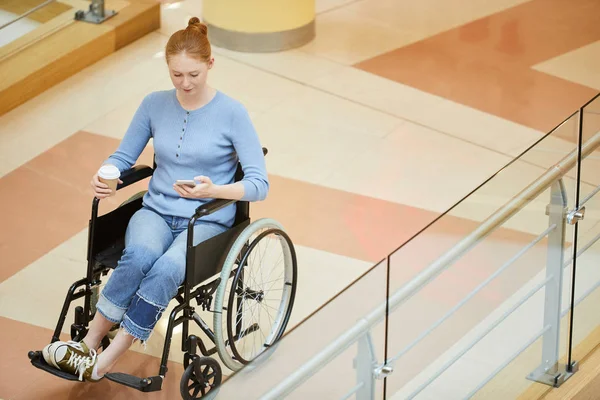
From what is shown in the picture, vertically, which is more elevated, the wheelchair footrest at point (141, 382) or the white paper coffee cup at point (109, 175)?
the white paper coffee cup at point (109, 175)

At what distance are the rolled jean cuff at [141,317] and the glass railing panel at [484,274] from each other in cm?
84

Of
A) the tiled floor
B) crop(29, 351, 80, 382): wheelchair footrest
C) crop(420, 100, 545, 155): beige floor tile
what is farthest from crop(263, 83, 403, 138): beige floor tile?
crop(29, 351, 80, 382): wheelchair footrest

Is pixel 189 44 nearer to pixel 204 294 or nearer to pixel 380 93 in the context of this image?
pixel 204 294

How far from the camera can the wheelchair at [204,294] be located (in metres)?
3.14

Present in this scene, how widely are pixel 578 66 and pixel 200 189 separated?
3474 millimetres

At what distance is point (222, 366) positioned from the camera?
356 cm

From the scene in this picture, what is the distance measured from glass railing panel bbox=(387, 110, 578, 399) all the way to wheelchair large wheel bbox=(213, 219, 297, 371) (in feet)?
2.15

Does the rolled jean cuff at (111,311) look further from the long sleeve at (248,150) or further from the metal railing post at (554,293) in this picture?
the metal railing post at (554,293)

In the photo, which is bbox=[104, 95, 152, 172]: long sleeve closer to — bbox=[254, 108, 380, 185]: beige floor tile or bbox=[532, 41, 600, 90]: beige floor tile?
bbox=[254, 108, 380, 185]: beige floor tile

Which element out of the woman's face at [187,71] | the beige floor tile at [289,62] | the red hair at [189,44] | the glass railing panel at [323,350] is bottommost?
the beige floor tile at [289,62]

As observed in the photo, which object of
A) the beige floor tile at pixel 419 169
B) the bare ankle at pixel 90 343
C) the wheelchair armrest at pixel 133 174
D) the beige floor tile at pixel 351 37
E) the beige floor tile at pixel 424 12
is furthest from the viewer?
the beige floor tile at pixel 424 12

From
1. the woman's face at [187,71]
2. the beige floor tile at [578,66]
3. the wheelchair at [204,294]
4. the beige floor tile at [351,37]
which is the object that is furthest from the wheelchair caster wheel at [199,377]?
the beige floor tile at [578,66]

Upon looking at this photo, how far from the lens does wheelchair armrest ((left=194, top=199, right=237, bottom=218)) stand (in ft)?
10.3

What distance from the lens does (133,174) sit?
3.39 meters
